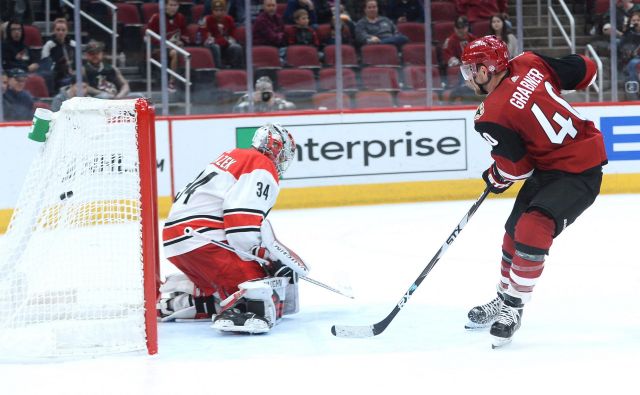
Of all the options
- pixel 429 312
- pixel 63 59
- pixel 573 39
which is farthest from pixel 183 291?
pixel 573 39

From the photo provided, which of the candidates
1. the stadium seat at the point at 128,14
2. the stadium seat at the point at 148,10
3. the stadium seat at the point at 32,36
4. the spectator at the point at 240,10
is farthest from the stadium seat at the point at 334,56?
the stadium seat at the point at 32,36

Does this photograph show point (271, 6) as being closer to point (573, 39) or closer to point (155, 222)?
point (573, 39)

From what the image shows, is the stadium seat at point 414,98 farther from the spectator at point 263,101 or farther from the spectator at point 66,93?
the spectator at point 66,93

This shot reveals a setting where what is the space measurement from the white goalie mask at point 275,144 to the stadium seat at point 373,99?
3867 millimetres

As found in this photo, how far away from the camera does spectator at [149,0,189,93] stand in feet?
24.3

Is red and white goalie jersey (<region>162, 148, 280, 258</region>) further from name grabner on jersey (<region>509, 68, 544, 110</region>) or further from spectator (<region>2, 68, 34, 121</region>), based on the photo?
spectator (<region>2, 68, 34, 121</region>)

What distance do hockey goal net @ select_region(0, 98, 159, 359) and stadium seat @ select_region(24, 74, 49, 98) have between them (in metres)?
3.66

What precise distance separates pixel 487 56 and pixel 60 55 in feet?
14.8

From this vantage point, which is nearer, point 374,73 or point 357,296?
point 357,296

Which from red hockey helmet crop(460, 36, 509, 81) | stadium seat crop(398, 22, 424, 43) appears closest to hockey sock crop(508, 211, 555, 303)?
red hockey helmet crop(460, 36, 509, 81)

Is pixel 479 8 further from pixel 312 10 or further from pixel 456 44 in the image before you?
pixel 312 10

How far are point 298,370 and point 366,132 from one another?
4544mm

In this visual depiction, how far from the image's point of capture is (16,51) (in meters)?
7.12

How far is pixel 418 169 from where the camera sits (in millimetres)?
7641
